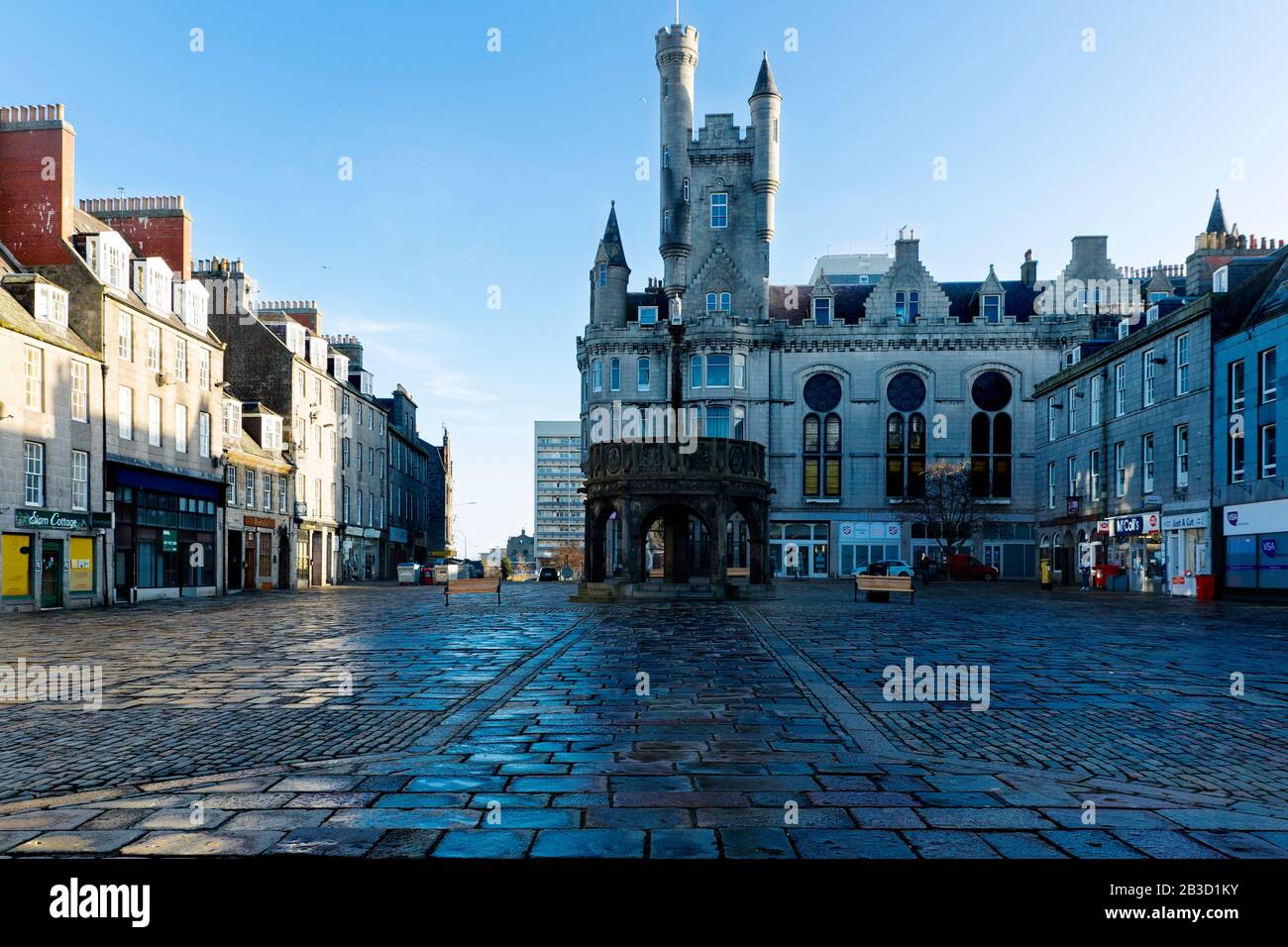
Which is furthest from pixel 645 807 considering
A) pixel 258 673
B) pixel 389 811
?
pixel 258 673

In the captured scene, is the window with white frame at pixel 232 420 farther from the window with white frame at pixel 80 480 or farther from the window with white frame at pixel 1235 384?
the window with white frame at pixel 1235 384

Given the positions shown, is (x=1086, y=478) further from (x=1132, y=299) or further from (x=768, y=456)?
(x=1132, y=299)

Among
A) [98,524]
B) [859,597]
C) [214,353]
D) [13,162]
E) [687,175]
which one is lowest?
[859,597]

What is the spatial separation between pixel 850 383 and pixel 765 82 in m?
20.8

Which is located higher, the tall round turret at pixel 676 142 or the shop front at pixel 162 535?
the tall round turret at pixel 676 142

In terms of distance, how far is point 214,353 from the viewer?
3988cm

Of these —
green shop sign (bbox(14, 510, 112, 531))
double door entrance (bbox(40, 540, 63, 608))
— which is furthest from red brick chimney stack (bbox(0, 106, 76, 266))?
double door entrance (bbox(40, 540, 63, 608))

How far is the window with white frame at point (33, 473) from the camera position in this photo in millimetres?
27688

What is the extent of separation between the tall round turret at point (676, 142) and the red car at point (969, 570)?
24949 millimetres

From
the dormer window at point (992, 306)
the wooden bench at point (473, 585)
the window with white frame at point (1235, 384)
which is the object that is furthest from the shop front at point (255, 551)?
the dormer window at point (992, 306)

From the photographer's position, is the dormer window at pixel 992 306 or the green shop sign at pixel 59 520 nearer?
the green shop sign at pixel 59 520

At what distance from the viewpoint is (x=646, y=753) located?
23.3 ft

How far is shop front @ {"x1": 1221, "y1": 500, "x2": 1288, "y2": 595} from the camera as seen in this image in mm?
30859

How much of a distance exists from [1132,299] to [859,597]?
4364cm
